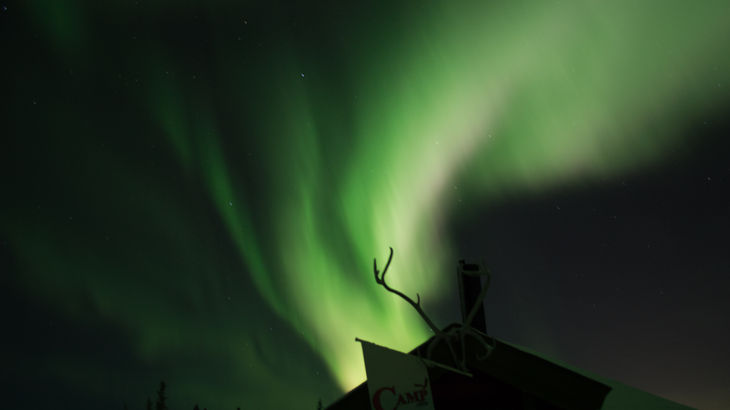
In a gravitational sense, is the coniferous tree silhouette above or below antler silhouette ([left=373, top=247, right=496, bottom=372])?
above

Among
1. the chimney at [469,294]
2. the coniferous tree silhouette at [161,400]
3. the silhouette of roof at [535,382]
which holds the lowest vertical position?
the silhouette of roof at [535,382]

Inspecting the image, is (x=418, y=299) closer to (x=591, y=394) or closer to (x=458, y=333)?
(x=458, y=333)

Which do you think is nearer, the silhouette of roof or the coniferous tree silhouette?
the silhouette of roof

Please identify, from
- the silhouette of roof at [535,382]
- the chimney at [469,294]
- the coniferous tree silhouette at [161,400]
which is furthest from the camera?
the coniferous tree silhouette at [161,400]

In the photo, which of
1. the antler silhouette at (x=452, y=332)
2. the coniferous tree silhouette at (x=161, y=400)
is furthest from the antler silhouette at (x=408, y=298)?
the coniferous tree silhouette at (x=161, y=400)

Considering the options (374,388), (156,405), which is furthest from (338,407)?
(156,405)

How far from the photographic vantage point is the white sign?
2391 mm

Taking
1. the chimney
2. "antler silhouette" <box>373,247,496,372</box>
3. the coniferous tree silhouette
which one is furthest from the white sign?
the coniferous tree silhouette

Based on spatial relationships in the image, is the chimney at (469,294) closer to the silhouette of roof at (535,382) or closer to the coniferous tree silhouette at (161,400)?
the silhouette of roof at (535,382)

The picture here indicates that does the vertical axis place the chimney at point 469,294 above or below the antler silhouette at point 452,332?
above

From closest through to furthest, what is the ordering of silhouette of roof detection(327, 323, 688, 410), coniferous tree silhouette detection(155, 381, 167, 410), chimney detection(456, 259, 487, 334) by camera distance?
silhouette of roof detection(327, 323, 688, 410) < chimney detection(456, 259, 487, 334) < coniferous tree silhouette detection(155, 381, 167, 410)

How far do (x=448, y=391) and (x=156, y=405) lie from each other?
77.2 metres

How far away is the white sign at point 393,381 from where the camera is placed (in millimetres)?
2391

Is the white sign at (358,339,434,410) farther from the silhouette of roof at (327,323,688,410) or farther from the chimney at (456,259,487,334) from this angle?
the chimney at (456,259,487,334)
